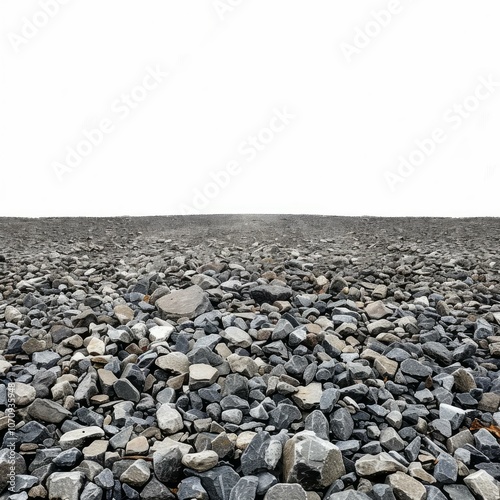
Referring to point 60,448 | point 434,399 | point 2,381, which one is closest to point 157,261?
point 2,381

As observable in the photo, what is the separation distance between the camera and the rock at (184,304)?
3867mm

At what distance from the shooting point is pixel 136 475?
7.07 ft

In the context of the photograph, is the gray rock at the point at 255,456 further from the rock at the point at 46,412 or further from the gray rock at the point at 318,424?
the rock at the point at 46,412

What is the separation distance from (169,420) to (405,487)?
1.40 metres

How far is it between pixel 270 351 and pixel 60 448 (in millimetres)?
1586

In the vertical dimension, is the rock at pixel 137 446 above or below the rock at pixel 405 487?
above

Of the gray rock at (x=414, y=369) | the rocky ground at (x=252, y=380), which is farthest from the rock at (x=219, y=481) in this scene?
the gray rock at (x=414, y=369)

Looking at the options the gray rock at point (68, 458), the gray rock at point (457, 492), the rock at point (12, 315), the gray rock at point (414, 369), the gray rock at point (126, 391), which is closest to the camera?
the gray rock at point (457, 492)

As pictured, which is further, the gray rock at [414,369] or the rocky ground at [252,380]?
the gray rock at [414,369]

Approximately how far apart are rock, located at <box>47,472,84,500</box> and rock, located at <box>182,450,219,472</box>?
A: 56 centimetres

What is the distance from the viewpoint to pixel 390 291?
4.55 metres

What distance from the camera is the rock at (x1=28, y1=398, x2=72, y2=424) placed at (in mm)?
2584

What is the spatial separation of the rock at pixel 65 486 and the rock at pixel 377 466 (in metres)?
1.51

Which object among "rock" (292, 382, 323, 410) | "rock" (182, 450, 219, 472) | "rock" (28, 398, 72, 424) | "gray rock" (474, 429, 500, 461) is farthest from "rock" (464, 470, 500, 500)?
"rock" (28, 398, 72, 424)
